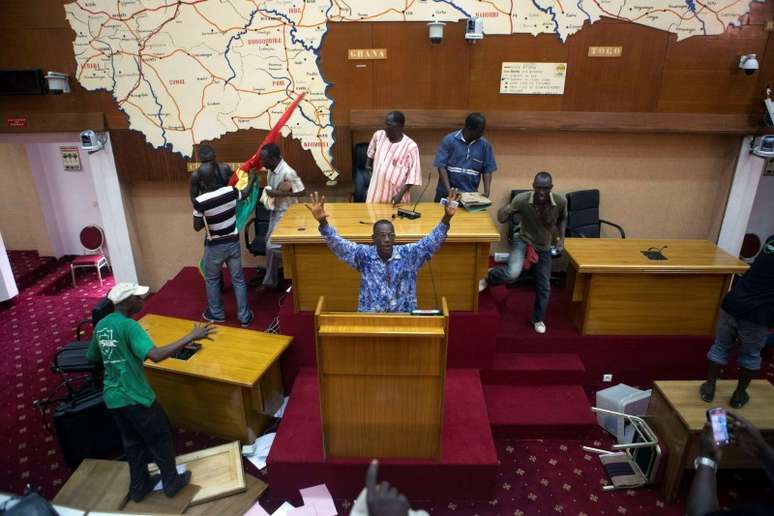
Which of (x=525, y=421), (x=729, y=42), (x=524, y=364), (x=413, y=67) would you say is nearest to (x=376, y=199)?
(x=413, y=67)

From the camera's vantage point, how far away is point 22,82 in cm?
512

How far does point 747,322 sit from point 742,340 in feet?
0.52

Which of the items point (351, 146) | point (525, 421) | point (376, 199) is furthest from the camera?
point (351, 146)

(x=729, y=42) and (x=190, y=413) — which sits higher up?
(x=729, y=42)

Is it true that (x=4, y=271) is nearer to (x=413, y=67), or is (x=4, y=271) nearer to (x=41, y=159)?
(x=41, y=159)

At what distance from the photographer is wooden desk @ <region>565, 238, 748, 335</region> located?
4301 mm

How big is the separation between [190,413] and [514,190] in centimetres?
385

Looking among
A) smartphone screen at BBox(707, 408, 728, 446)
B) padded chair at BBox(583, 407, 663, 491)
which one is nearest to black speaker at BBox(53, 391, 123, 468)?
padded chair at BBox(583, 407, 663, 491)

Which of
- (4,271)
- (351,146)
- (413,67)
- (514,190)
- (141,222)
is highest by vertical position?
(413,67)

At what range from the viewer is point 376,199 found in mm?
4840

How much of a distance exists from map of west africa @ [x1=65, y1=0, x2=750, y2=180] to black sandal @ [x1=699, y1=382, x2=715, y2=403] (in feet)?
11.2

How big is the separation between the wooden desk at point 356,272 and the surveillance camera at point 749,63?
10.2 feet

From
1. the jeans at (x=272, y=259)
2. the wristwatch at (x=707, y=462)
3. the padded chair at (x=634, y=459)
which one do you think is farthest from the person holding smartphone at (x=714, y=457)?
the jeans at (x=272, y=259)

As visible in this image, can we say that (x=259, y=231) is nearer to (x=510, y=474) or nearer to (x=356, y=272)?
(x=356, y=272)
